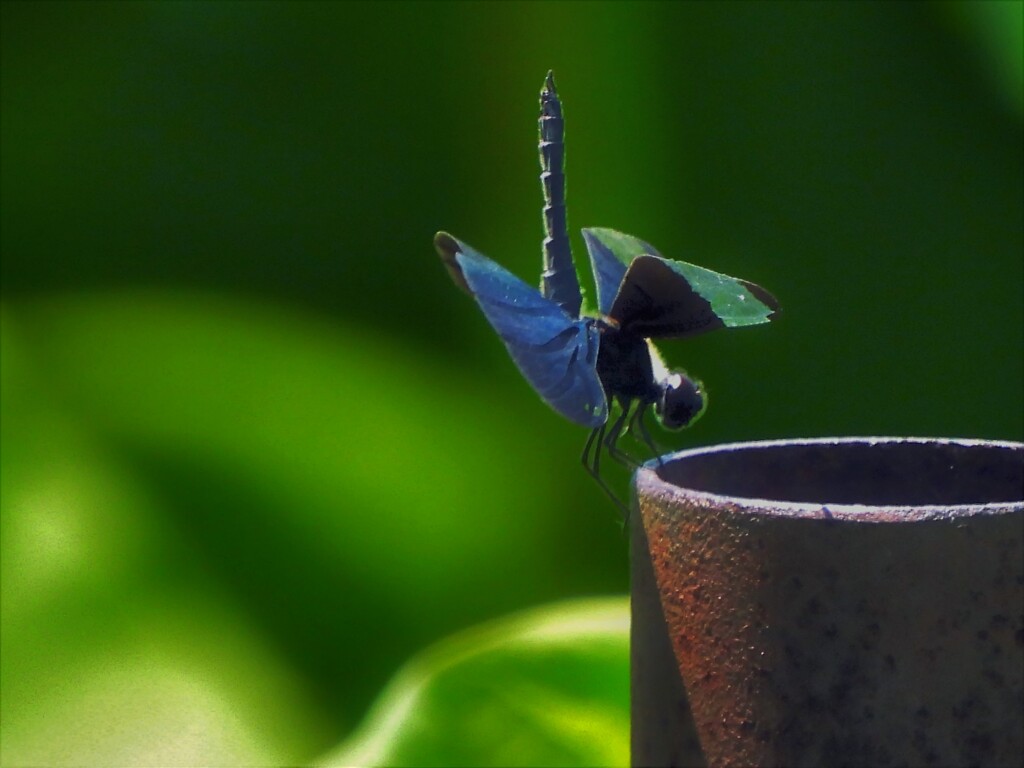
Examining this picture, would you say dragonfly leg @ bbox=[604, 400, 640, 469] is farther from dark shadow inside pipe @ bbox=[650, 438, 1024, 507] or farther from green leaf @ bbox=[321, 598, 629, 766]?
green leaf @ bbox=[321, 598, 629, 766]

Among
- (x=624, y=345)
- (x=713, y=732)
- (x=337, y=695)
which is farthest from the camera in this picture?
(x=337, y=695)

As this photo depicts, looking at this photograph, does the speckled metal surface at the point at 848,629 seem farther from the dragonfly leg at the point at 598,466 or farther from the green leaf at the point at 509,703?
the green leaf at the point at 509,703

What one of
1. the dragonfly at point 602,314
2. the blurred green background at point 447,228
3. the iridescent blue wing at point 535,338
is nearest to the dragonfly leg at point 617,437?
the dragonfly at point 602,314

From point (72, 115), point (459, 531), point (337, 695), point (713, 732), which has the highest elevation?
point (72, 115)

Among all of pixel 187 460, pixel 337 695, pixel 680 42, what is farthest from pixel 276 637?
pixel 680 42

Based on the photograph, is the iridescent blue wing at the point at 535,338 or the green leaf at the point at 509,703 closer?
the iridescent blue wing at the point at 535,338

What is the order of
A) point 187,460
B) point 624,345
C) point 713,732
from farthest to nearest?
point 187,460 → point 624,345 → point 713,732

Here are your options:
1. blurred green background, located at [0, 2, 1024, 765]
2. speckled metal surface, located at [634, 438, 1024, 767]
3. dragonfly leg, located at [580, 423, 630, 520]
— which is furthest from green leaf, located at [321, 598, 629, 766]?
speckled metal surface, located at [634, 438, 1024, 767]

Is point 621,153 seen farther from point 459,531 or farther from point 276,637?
point 276,637
